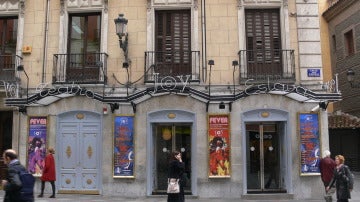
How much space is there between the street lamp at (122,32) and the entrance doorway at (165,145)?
2673 millimetres

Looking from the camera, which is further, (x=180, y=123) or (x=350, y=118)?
(x=350, y=118)

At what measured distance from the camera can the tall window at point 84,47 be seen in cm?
1531

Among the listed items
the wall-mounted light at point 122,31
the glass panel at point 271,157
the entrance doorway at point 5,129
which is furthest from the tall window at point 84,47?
the glass panel at point 271,157

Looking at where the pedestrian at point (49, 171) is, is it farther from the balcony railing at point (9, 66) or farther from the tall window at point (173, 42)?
the tall window at point (173, 42)

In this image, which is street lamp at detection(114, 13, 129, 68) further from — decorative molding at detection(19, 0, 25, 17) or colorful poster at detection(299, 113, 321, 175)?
colorful poster at detection(299, 113, 321, 175)

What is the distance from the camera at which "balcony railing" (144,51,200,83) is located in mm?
14938

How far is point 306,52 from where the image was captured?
49.0 feet

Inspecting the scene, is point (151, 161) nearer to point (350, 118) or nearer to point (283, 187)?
point (283, 187)

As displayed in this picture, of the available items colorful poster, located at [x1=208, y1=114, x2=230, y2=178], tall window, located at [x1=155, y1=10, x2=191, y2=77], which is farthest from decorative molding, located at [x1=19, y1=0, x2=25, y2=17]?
colorful poster, located at [x1=208, y1=114, x2=230, y2=178]

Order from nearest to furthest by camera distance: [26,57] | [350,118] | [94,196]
Answer: [94,196] < [26,57] < [350,118]

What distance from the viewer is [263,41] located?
50.0 feet

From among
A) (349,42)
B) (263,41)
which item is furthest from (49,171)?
(349,42)

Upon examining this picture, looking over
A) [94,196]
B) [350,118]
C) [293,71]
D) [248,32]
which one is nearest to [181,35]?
[248,32]

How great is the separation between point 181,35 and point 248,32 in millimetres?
2442
